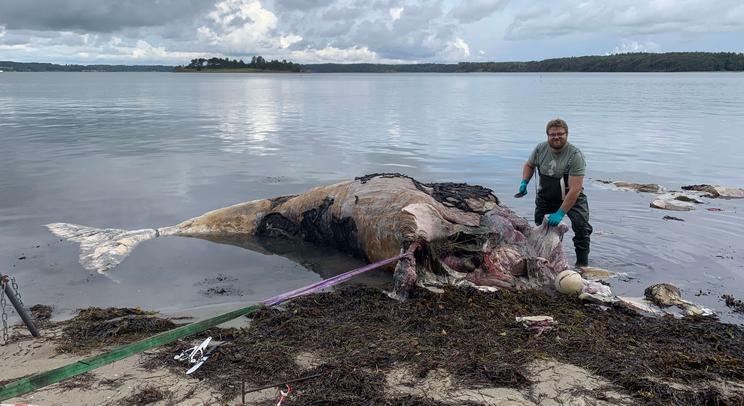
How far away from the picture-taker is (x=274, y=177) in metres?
15.4

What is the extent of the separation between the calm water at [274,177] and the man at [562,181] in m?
0.77

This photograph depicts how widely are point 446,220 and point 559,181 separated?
2035 millimetres

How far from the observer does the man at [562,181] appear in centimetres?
764

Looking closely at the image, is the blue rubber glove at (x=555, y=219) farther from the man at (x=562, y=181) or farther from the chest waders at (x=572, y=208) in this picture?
the chest waders at (x=572, y=208)

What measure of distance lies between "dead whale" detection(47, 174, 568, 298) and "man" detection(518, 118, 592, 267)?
814 mm

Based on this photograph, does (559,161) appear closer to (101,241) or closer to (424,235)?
(424,235)

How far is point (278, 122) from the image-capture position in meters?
31.1

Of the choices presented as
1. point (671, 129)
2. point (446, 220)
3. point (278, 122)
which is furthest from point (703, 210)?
point (278, 122)

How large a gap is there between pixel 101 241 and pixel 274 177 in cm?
656

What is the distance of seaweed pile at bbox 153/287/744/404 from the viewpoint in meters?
4.38

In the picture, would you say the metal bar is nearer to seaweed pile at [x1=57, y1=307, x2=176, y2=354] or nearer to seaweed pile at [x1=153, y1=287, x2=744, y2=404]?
seaweed pile at [x1=57, y1=307, x2=176, y2=354]

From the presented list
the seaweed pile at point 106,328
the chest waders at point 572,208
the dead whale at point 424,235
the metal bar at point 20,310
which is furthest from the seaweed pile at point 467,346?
the chest waders at point 572,208

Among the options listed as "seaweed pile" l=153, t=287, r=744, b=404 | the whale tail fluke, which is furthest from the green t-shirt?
the whale tail fluke

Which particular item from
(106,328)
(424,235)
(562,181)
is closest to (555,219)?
(562,181)
